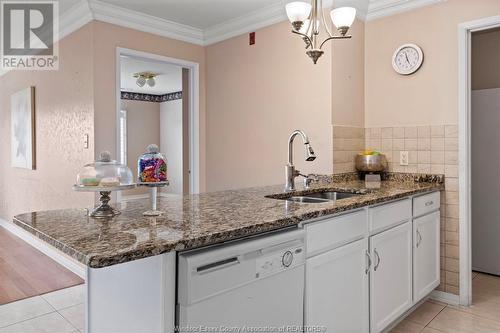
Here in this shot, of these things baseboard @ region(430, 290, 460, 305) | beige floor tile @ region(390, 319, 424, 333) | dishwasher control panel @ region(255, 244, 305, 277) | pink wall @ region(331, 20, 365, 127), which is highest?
pink wall @ region(331, 20, 365, 127)

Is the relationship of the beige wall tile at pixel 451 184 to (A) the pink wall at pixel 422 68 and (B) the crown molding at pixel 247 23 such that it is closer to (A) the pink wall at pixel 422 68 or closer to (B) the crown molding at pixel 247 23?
(A) the pink wall at pixel 422 68

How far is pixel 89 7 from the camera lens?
10.2 feet

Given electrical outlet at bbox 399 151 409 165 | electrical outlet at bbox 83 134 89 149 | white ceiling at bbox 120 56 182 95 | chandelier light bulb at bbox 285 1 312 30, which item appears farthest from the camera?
white ceiling at bbox 120 56 182 95

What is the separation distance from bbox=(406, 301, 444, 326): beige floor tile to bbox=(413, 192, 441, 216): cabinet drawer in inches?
27.2

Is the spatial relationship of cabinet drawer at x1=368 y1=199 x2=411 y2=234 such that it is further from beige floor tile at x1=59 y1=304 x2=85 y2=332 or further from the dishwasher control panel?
beige floor tile at x1=59 y1=304 x2=85 y2=332

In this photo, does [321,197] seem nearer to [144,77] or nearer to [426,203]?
[426,203]

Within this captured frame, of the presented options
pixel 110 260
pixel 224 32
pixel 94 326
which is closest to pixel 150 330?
pixel 110 260

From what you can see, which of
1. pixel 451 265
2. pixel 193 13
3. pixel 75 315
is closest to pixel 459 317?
pixel 451 265

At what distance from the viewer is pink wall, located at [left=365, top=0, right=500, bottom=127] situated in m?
2.71

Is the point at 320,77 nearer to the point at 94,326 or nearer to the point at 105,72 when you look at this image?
the point at 105,72

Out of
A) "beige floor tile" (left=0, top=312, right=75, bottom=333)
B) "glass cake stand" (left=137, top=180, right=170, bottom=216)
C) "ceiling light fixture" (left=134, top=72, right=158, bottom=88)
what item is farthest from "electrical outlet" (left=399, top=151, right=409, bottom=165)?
"ceiling light fixture" (left=134, top=72, right=158, bottom=88)

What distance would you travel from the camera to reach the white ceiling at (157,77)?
586 cm

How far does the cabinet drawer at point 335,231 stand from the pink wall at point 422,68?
1341 mm

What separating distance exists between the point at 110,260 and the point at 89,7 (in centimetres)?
279
